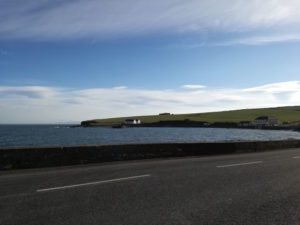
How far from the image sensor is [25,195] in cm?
809

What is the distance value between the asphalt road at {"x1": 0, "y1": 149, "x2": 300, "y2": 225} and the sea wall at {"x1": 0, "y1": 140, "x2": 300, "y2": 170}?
1.63 m

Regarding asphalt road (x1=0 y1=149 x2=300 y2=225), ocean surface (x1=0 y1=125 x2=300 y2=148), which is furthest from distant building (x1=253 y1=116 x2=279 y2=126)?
asphalt road (x1=0 y1=149 x2=300 y2=225)

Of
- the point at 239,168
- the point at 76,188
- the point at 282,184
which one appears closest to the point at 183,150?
the point at 239,168

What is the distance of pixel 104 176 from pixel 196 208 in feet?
14.7

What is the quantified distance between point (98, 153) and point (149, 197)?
8024mm

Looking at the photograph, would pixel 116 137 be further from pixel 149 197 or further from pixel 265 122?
pixel 265 122

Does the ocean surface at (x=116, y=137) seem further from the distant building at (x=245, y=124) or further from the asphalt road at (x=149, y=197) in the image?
the distant building at (x=245, y=124)

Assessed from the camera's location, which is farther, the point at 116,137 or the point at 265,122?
the point at 265,122

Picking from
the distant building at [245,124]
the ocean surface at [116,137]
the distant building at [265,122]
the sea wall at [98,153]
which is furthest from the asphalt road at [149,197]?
the distant building at [265,122]

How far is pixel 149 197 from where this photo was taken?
794 centimetres

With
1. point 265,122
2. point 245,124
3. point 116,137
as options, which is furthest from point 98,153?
point 265,122

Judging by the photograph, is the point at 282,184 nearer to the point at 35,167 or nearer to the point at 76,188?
the point at 76,188

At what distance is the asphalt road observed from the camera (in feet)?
20.9

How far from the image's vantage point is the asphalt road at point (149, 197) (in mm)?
6359
